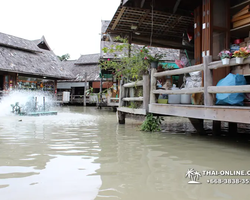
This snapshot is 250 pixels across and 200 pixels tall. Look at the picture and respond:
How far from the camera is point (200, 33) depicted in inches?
238

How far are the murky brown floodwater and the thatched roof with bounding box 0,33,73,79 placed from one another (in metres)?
14.5

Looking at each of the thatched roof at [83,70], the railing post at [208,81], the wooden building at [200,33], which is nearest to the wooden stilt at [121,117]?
the wooden building at [200,33]

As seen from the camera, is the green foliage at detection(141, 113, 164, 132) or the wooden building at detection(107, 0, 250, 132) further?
the green foliage at detection(141, 113, 164, 132)

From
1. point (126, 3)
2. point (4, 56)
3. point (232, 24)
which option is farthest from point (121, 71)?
point (4, 56)

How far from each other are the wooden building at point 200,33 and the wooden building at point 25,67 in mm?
11869

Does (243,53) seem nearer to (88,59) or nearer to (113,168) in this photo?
(113,168)

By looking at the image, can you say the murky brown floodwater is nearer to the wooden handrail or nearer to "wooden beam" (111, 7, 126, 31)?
the wooden handrail

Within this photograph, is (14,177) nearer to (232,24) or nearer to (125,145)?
(125,145)

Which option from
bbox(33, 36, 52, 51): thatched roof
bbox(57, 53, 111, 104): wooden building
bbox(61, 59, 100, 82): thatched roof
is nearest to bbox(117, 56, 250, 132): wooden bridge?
bbox(57, 53, 111, 104): wooden building

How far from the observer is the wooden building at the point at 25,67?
1738 centimetres

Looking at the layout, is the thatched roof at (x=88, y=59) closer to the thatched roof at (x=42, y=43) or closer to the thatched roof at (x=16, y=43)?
the thatched roof at (x=42, y=43)

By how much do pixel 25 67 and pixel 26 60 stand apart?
139 cm

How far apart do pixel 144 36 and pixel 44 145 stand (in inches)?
209

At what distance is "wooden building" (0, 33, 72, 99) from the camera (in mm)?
17375
